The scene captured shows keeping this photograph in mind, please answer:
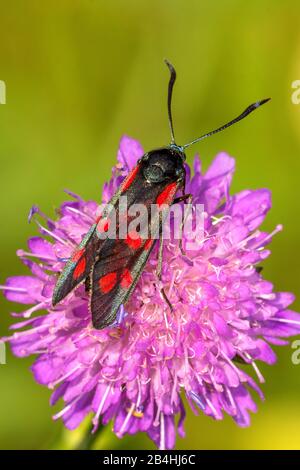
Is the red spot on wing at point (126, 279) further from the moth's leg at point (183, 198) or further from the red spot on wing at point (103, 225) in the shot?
the moth's leg at point (183, 198)

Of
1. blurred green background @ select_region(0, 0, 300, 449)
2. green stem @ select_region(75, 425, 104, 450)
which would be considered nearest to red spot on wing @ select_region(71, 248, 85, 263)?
green stem @ select_region(75, 425, 104, 450)

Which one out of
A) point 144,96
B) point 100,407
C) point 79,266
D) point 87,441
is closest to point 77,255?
point 79,266

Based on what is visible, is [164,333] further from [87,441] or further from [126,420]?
[87,441]

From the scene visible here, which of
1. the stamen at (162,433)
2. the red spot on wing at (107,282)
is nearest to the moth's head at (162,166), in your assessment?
the red spot on wing at (107,282)

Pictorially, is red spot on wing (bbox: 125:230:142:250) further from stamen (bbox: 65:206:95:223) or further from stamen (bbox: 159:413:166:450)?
stamen (bbox: 159:413:166:450)

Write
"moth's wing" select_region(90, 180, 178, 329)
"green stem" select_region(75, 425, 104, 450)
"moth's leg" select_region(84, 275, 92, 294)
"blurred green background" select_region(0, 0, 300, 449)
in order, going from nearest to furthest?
"moth's wing" select_region(90, 180, 178, 329)
"moth's leg" select_region(84, 275, 92, 294)
"green stem" select_region(75, 425, 104, 450)
"blurred green background" select_region(0, 0, 300, 449)

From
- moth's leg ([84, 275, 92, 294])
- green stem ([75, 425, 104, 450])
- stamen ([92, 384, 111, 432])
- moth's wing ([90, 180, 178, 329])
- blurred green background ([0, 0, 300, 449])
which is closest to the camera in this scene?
moth's wing ([90, 180, 178, 329])
